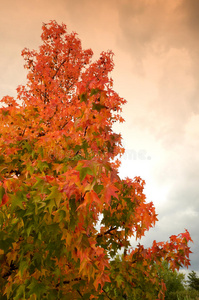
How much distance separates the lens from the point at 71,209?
2.30 metres

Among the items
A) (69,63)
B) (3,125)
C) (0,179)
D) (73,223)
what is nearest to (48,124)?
(3,125)

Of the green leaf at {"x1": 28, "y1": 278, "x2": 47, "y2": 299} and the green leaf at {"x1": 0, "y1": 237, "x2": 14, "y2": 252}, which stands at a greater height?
the green leaf at {"x1": 0, "y1": 237, "x2": 14, "y2": 252}

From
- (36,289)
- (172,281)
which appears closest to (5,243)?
(36,289)

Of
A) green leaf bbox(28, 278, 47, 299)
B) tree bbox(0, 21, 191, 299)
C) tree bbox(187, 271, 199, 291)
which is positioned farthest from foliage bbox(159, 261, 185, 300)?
green leaf bbox(28, 278, 47, 299)

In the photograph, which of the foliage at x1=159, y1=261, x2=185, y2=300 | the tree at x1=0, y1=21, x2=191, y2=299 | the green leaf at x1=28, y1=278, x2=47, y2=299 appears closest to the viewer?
the tree at x1=0, y1=21, x2=191, y2=299

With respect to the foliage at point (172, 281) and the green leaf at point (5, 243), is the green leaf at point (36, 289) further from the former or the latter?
the foliage at point (172, 281)

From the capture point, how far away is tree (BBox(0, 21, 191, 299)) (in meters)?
2.37

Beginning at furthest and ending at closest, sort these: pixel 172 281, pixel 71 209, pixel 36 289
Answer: pixel 172 281 → pixel 36 289 → pixel 71 209

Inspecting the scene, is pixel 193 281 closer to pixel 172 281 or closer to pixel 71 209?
pixel 172 281

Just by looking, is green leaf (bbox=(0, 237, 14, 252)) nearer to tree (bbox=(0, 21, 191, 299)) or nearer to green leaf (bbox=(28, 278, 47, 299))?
tree (bbox=(0, 21, 191, 299))

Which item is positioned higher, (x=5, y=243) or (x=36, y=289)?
(x=5, y=243)

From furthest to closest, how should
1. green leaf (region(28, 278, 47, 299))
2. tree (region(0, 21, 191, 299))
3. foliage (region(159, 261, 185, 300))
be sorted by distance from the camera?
foliage (region(159, 261, 185, 300)) < green leaf (region(28, 278, 47, 299)) < tree (region(0, 21, 191, 299))

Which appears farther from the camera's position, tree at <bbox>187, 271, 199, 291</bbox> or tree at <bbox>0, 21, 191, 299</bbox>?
tree at <bbox>187, 271, 199, 291</bbox>

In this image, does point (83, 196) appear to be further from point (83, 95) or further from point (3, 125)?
point (3, 125)
